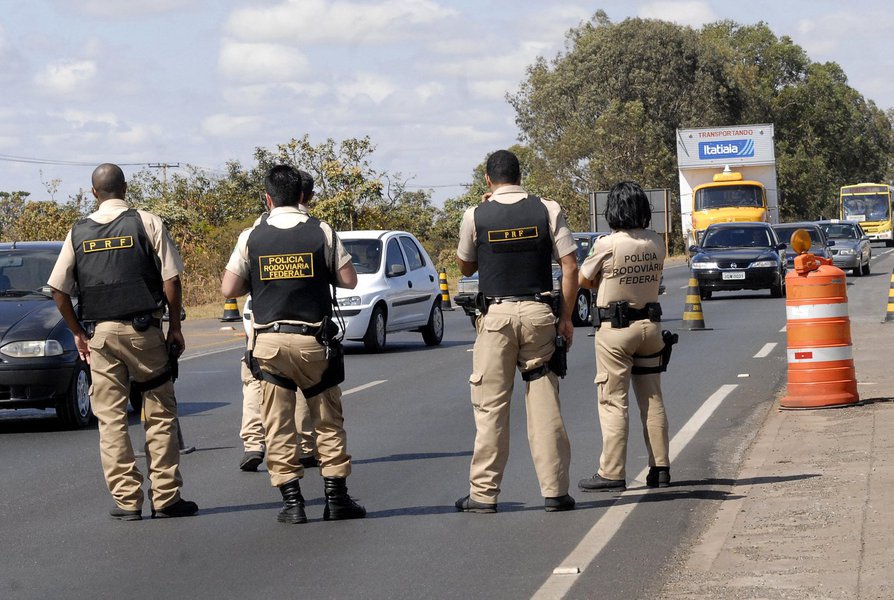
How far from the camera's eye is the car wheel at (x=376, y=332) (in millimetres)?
19203

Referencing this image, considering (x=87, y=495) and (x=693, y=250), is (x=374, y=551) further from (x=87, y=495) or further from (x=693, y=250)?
(x=693, y=250)

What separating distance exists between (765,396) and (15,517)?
289 inches

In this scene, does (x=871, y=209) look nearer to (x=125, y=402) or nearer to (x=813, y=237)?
(x=813, y=237)

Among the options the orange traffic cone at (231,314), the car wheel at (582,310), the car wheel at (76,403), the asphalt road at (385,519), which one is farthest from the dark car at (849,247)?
A: the car wheel at (76,403)

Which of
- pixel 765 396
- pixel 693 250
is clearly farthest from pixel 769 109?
pixel 765 396

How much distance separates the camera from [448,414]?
41.4 ft

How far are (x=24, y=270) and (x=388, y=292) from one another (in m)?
7.21

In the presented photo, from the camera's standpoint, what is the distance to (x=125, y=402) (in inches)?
313

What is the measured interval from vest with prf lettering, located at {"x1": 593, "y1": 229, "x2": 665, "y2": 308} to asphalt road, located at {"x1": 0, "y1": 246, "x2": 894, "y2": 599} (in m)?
1.17

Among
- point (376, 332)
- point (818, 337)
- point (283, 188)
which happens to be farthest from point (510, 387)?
point (376, 332)

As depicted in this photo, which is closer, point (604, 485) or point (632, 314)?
point (632, 314)

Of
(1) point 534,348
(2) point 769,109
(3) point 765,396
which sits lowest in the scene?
(3) point 765,396

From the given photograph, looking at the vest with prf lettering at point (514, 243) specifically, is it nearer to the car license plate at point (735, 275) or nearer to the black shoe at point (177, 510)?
the black shoe at point (177, 510)

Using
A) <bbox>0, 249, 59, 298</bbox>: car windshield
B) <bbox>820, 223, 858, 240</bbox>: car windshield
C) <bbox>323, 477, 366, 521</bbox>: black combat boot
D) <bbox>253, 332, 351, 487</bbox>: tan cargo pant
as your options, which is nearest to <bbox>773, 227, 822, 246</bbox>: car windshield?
<bbox>820, 223, 858, 240</bbox>: car windshield
